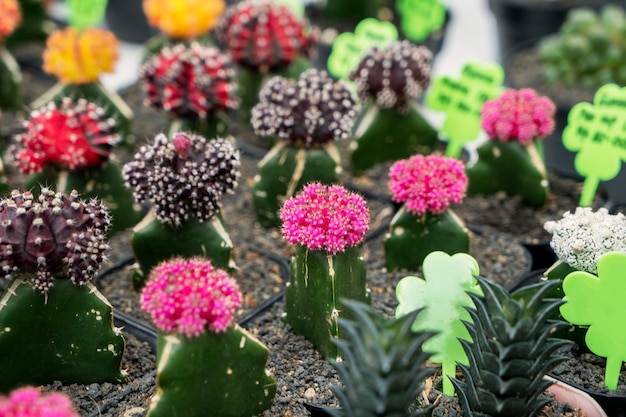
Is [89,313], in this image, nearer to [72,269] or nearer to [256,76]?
[72,269]

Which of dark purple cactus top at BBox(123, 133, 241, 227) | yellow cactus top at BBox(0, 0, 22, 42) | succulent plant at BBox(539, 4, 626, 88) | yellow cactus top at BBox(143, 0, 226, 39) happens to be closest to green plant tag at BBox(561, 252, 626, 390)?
dark purple cactus top at BBox(123, 133, 241, 227)

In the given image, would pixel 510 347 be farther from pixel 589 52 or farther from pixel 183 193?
pixel 589 52

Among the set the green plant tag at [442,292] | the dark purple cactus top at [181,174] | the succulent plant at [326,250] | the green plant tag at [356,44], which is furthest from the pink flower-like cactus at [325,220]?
the green plant tag at [356,44]

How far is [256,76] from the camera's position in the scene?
3.07 meters

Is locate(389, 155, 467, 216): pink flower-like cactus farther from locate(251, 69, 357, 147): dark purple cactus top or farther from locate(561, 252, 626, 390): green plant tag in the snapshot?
locate(561, 252, 626, 390): green plant tag

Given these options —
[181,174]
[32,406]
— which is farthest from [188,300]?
[181,174]

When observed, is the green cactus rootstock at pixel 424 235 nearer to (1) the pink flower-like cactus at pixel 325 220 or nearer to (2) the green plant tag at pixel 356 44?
(1) the pink flower-like cactus at pixel 325 220

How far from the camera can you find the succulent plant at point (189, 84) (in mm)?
2545

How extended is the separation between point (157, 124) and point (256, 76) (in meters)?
0.47

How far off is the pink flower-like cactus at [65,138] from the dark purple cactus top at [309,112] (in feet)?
1.51

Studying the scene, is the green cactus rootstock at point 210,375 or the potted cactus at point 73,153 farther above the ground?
the potted cactus at point 73,153

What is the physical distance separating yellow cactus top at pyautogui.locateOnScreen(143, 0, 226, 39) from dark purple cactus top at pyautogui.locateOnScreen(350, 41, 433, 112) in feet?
2.59

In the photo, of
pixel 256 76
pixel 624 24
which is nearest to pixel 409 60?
pixel 256 76

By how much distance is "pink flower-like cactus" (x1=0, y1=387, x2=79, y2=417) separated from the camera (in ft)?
4.10
